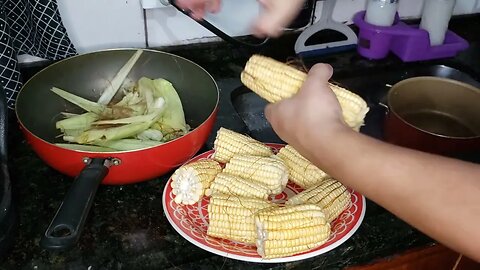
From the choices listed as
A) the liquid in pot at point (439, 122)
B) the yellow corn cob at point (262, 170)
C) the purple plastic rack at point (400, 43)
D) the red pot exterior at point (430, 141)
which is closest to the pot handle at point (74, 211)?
the yellow corn cob at point (262, 170)

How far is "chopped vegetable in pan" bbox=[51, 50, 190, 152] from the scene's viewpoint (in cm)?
103

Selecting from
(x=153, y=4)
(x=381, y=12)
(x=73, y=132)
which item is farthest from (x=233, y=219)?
(x=381, y=12)

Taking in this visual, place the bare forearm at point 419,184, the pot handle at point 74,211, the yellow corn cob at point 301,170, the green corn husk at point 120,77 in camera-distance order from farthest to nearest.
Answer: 1. the green corn husk at point 120,77
2. the yellow corn cob at point 301,170
3. the pot handle at point 74,211
4. the bare forearm at point 419,184

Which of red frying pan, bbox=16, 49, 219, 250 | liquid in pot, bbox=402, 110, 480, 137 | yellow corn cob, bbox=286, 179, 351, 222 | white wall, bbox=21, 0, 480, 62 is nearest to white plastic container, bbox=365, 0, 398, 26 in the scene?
white wall, bbox=21, 0, 480, 62

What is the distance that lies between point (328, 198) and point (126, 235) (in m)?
0.34

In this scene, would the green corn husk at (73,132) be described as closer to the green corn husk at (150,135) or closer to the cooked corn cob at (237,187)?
the green corn husk at (150,135)

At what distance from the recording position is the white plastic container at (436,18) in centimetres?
140

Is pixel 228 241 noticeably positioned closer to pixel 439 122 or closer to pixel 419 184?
pixel 419 184

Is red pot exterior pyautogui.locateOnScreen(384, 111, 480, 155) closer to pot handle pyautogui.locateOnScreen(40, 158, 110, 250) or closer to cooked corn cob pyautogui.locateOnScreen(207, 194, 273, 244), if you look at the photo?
cooked corn cob pyautogui.locateOnScreen(207, 194, 273, 244)

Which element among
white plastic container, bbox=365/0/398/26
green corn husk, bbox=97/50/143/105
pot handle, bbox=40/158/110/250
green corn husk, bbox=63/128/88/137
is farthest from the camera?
white plastic container, bbox=365/0/398/26

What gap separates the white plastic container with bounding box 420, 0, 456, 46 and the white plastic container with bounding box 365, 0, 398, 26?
95 millimetres

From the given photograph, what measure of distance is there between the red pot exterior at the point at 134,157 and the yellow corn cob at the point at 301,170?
16 cm

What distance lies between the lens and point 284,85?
2.95 ft

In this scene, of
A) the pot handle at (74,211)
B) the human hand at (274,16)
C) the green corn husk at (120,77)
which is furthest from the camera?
the green corn husk at (120,77)
